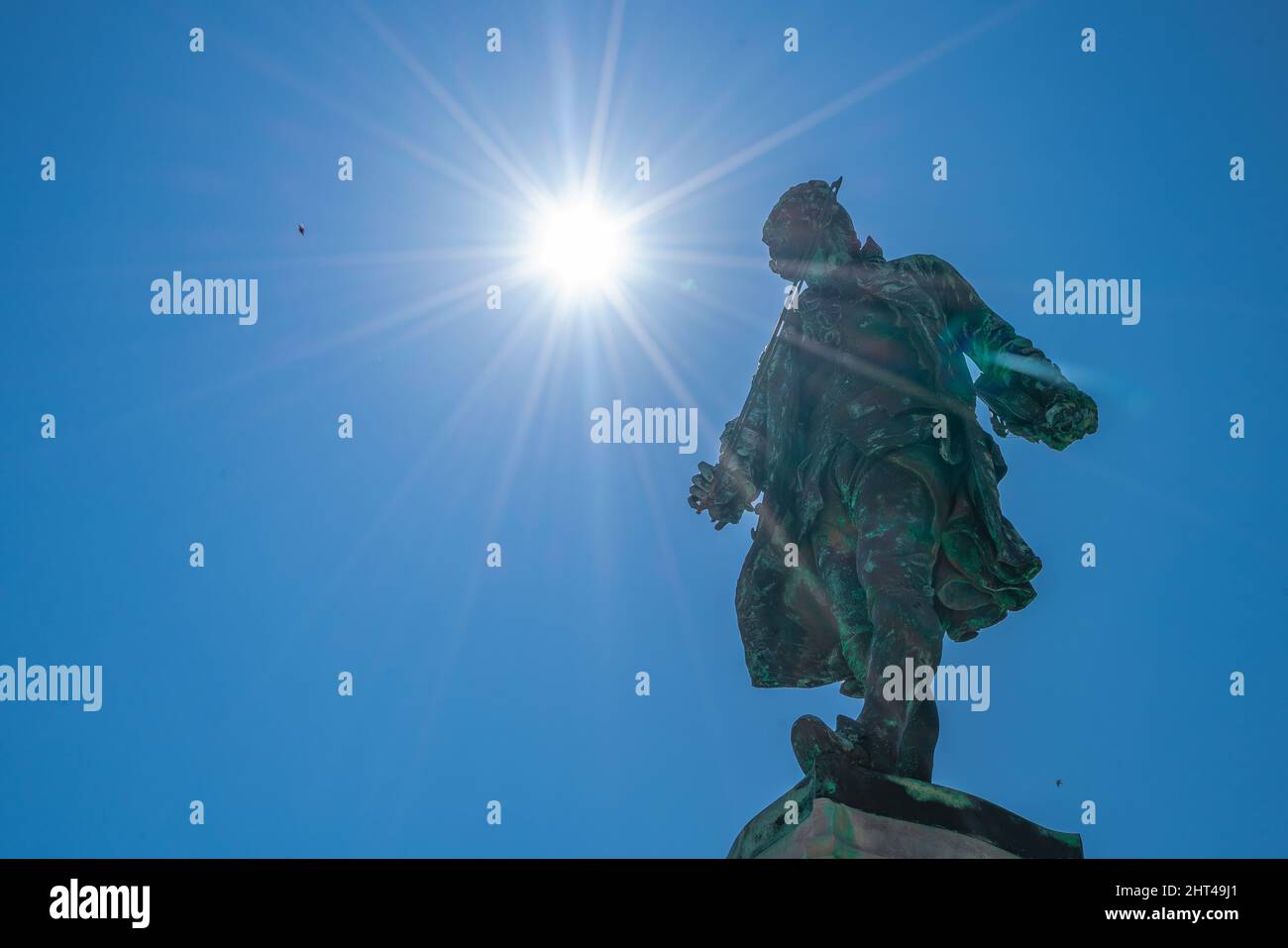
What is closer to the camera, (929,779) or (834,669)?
(929,779)

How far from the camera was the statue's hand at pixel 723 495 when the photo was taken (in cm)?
1229

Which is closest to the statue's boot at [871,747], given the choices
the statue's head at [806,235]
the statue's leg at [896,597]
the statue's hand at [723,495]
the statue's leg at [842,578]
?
the statue's leg at [896,597]

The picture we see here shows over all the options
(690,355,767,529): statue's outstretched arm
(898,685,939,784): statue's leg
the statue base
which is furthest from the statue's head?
the statue base

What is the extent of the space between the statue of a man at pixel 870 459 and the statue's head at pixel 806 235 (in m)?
0.01

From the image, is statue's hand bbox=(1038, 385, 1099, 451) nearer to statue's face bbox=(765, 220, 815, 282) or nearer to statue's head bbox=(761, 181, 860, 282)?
statue's head bbox=(761, 181, 860, 282)

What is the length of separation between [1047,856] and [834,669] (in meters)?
2.22

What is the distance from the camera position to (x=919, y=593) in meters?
11.1

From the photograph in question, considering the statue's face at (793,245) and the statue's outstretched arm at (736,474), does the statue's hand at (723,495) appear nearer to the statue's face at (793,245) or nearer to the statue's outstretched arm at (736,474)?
the statue's outstretched arm at (736,474)

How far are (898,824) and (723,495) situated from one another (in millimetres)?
2911

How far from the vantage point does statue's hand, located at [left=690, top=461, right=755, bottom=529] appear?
1229cm

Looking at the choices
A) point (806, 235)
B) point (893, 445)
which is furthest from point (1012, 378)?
point (806, 235)
